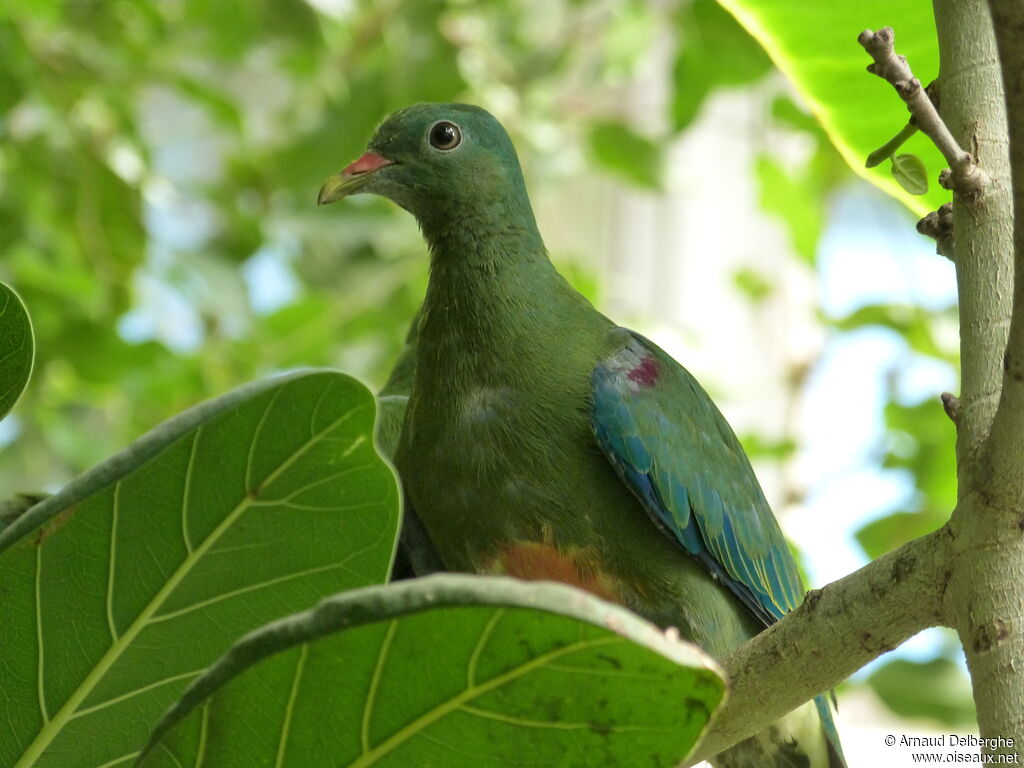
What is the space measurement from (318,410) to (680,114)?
1386mm

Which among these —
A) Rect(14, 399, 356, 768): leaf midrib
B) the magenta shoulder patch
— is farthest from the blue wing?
Rect(14, 399, 356, 768): leaf midrib

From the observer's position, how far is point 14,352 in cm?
73

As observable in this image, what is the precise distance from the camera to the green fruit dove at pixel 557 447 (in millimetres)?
1098

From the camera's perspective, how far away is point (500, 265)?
121 cm

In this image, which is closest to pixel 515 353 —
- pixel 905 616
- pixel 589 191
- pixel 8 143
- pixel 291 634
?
pixel 905 616

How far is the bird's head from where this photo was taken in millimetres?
1252

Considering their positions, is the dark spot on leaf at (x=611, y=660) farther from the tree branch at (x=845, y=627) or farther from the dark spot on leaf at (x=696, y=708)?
the tree branch at (x=845, y=627)

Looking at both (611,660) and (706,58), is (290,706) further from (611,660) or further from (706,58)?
(706,58)

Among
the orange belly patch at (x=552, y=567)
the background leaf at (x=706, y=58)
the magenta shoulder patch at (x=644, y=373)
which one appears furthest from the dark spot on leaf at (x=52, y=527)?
the background leaf at (x=706, y=58)

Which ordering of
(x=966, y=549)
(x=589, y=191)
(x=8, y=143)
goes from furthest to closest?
(x=589, y=191) < (x=8, y=143) < (x=966, y=549)

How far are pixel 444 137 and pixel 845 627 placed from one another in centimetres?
76

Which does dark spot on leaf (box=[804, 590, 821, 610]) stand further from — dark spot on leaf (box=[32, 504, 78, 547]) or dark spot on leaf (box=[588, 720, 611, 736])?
dark spot on leaf (box=[32, 504, 78, 547])

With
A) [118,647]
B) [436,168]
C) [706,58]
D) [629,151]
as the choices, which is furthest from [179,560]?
[629,151]

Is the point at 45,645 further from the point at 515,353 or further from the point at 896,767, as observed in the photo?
the point at 896,767
